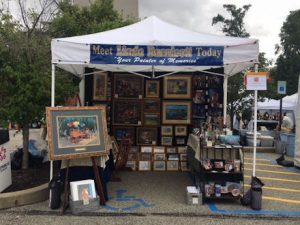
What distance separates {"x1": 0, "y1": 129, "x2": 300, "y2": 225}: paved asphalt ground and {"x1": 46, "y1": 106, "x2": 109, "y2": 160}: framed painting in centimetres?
94

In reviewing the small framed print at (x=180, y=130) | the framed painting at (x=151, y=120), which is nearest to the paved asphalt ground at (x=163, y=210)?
the small framed print at (x=180, y=130)

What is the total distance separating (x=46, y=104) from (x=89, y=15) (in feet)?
27.5

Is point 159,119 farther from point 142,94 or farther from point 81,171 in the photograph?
point 81,171

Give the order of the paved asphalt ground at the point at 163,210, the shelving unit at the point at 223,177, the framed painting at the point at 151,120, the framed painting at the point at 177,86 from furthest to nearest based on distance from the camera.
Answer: the framed painting at the point at 151,120 < the framed painting at the point at 177,86 < the shelving unit at the point at 223,177 < the paved asphalt ground at the point at 163,210

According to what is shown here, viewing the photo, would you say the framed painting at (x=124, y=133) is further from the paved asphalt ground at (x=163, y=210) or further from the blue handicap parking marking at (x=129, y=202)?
the blue handicap parking marking at (x=129, y=202)

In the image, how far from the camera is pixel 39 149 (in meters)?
9.04

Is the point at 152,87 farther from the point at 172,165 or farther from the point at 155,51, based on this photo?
the point at 155,51

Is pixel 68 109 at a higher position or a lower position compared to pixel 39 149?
higher

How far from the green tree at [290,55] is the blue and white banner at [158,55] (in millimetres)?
28815

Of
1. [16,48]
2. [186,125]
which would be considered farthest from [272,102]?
[16,48]

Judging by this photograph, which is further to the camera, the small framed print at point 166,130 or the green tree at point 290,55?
the green tree at point 290,55

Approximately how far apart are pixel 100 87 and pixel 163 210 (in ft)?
Answer: 13.9

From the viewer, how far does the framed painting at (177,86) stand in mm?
9547

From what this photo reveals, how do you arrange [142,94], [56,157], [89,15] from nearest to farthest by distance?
[56,157]
[142,94]
[89,15]
